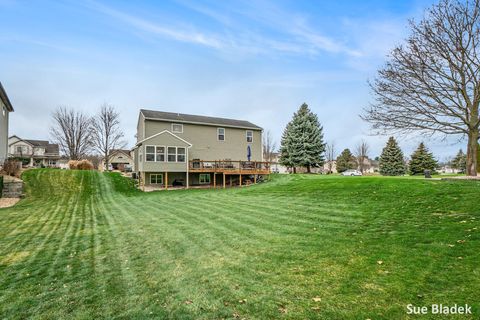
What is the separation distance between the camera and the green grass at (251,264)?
10.5ft

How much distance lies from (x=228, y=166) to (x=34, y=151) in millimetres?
46700

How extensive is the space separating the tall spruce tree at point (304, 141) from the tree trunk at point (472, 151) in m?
20.3

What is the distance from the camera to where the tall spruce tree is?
34.3 meters

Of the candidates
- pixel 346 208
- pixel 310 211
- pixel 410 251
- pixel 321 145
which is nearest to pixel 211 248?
pixel 410 251

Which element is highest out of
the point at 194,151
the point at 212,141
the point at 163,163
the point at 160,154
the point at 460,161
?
the point at 212,141

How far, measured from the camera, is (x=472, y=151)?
13.7 m

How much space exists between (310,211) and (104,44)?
16.0 meters

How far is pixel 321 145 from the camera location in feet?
113

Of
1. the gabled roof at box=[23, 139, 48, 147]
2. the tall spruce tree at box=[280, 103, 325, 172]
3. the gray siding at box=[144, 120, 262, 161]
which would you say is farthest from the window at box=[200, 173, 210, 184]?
the gabled roof at box=[23, 139, 48, 147]

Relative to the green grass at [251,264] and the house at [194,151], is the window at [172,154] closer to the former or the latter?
the house at [194,151]

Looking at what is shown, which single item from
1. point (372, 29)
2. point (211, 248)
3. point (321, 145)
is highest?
point (372, 29)

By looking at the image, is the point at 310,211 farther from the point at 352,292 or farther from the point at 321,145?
the point at 321,145

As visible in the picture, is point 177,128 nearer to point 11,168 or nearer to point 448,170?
point 11,168

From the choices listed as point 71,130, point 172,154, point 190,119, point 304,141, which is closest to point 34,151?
point 71,130
